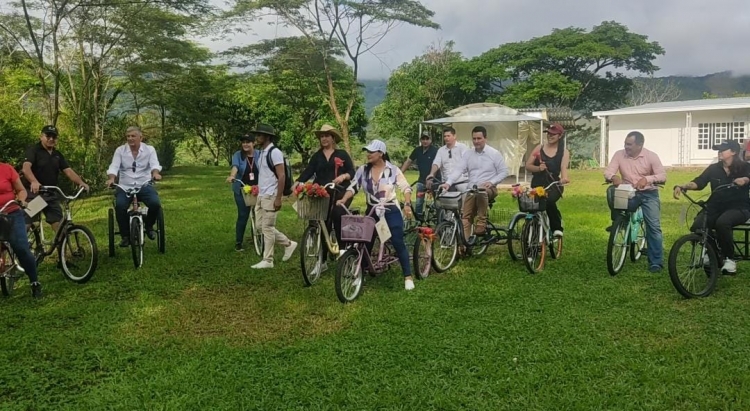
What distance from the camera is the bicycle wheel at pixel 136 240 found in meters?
6.66

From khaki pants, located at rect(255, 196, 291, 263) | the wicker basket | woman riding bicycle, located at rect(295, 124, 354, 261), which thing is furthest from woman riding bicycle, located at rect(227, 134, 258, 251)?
the wicker basket

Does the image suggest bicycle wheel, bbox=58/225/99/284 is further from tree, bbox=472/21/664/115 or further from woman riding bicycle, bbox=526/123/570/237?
tree, bbox=472/21/664/115

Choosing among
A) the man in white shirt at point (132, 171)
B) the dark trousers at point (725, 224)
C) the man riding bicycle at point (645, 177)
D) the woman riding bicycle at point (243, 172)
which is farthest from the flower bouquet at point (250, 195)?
the dark trousers at point (725, 224)

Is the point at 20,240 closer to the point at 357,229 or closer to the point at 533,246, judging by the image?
the point at 357,229

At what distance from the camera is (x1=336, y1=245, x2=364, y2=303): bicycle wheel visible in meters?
5.18

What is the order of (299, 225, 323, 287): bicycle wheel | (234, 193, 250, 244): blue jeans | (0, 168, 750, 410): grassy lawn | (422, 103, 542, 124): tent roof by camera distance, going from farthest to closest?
(422, 103, 542, 124): tent roof, (234, 193, 250, 244): blue jeans, (299, 225, 323, 287): bicycle wheel, (0, 168, 750, 410): grassy lawn

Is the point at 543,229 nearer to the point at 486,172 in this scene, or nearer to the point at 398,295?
the point at 486,172

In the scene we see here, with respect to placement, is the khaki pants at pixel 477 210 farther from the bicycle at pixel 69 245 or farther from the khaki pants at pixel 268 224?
the bicycle at pixel 69 245

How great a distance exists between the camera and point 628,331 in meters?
4.50

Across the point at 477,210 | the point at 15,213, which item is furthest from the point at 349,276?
the point at 15,213

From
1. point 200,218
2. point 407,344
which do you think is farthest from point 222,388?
point 200,218

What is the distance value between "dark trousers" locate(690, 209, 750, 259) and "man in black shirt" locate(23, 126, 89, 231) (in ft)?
20.4

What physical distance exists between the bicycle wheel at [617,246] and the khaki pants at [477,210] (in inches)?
53.5

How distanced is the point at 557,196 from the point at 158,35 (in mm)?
15535
